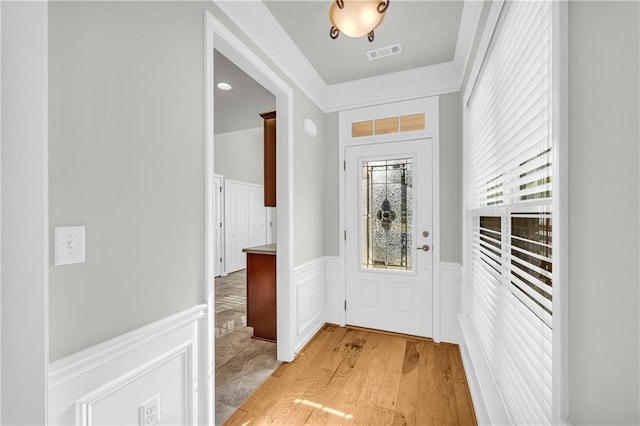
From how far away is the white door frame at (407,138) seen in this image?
2.75 m

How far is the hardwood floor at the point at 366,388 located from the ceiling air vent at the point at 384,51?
8.67 feet

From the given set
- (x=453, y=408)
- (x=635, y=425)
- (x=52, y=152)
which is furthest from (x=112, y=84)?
(x=453, y=408)

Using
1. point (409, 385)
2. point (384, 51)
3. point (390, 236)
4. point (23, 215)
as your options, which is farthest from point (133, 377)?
point (384, 51)

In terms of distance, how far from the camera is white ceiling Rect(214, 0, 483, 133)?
75.0 inches

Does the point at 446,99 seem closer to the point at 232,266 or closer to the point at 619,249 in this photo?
the point at 619,249

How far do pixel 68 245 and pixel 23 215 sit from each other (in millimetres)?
394

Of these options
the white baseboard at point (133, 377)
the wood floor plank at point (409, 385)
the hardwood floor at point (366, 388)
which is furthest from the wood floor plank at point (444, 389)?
the white baseboard at point (133, 377)

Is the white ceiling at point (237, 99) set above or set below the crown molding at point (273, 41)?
above

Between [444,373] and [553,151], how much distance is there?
2111 millimetres

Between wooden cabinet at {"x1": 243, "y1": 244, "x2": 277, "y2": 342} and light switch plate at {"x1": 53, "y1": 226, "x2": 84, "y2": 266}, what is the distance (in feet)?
5.83

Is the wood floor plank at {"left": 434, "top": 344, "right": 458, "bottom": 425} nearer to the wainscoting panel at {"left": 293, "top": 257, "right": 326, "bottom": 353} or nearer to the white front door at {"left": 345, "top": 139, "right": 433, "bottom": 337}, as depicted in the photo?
the white front door at {"left": 345, "top": 139, "right": 433, "bottom": 337}

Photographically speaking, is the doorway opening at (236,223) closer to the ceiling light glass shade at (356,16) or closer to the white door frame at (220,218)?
the white door frame at (220,218)

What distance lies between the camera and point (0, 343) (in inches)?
21.9

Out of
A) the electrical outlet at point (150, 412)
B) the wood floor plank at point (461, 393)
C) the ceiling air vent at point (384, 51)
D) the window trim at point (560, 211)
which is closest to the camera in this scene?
the window trim at point (560, 211)
